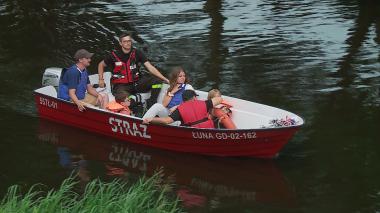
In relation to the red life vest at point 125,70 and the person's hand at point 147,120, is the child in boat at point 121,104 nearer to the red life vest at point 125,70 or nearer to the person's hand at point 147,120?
the red life vest at point 125,70

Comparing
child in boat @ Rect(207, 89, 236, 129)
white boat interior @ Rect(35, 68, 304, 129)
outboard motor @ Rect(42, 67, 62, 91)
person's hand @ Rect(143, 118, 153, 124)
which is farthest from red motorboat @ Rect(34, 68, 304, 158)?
outboard motor @ Rect(42, 67, 62, 91)

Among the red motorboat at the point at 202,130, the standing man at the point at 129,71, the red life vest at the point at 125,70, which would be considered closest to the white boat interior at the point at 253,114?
the red motorboat at the point at 202,130

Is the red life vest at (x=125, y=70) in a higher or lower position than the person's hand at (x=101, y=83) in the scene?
higher

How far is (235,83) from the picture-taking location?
15.3 meters

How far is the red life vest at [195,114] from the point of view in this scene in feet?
36.9

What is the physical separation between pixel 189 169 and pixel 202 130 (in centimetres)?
65

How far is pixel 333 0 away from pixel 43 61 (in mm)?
9755

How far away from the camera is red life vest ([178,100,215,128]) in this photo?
11.2 metres

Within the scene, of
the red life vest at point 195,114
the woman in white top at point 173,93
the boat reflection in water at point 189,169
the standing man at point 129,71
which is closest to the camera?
the boat reflection in water at point 189,169

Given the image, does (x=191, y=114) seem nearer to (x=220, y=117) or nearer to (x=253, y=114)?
(x=220, y=117)

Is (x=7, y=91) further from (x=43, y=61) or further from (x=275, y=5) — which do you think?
(x=275, y=5)

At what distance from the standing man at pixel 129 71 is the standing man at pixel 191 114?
1.41m

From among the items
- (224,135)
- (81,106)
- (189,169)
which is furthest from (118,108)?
(224,135)

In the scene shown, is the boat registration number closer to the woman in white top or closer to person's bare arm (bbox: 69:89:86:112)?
the woman in white top
